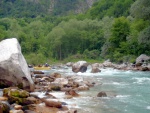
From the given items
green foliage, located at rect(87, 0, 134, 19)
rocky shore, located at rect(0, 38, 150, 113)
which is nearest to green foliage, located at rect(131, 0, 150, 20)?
rocky shore, located at rect(0, 38, 150, 113)

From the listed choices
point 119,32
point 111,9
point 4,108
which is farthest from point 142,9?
point 111,9

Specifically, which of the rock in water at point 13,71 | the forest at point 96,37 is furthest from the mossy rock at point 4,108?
the forest at point 96,37

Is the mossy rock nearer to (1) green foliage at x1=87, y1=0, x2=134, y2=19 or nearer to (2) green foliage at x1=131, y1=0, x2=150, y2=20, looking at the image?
(2) green foliage at x1=131, y1=0, x2=150, y2=20

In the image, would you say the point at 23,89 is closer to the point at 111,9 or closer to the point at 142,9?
the point at 142,9

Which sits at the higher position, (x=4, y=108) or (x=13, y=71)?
(x=13, y=71)

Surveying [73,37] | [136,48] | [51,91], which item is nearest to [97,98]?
[51,91]

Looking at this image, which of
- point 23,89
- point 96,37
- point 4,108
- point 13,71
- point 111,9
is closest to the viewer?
point 4,108

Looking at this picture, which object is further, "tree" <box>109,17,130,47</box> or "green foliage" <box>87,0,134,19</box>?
"green foliage" <box>87,0,134,19</box>

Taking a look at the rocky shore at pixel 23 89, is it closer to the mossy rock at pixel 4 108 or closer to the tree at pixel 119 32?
the mossy rock at pixel 4 108

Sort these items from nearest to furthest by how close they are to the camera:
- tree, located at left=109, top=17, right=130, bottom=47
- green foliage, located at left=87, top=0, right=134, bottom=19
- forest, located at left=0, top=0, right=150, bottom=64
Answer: forest, located at left=0, top=0, right=150, bottom=64
tree, located at left=109, top=17, right=130, bottom=47
green foliage, located at left=87, top=0, right=134, bottom=19

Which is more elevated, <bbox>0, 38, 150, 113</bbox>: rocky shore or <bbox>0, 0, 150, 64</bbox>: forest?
<bbox>0, 0, 150, 64</bbox>: forest

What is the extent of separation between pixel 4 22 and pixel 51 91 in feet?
353

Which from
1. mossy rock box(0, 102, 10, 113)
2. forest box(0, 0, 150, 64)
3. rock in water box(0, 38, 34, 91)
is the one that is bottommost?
mossy rock box(0, 102, 10, 113)

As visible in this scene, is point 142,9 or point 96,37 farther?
point 96,37
